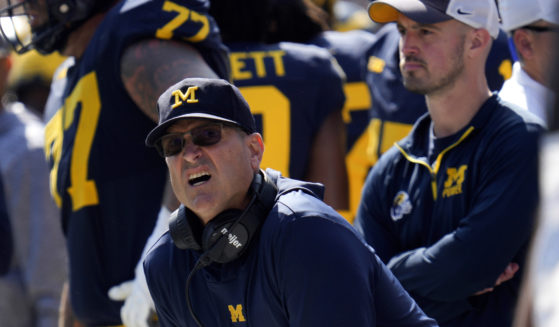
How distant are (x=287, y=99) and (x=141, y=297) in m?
1.56

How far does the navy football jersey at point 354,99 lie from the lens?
5.27 m

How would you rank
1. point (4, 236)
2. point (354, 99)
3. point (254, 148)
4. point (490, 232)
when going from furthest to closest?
point (354, 99), point (4, 236), point (490, 232), point (254, 148)

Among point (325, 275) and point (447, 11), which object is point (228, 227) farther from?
point (447, 11)

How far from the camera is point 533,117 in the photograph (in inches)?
121

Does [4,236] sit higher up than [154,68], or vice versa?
[154,68]

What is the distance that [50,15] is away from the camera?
3467 millimetres

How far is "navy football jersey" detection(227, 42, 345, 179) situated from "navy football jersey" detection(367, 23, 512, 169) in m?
0.38

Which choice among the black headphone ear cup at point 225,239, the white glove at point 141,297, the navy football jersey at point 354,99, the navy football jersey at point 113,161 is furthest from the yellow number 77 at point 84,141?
the navy football jersey at point 354,99

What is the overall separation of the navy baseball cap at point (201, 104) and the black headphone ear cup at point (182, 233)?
240 millimetres

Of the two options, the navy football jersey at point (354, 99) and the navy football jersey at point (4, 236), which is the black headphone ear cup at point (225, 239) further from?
the navy football jersey at point (354, 99)

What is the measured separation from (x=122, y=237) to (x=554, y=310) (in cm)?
246

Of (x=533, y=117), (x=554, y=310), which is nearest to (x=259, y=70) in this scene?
(x=533, y=117)

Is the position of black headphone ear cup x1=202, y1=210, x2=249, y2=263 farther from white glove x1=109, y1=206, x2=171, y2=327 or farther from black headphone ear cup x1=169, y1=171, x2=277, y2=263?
white glove x1=109, y1=206, x2=171, y2=327

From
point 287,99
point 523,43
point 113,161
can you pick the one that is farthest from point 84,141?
point 523,43
